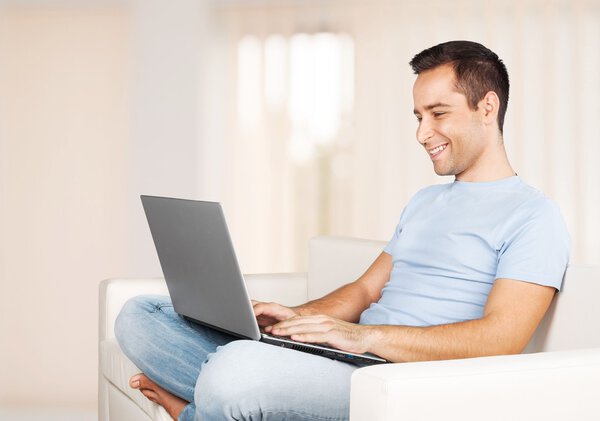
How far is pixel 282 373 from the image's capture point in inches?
68.1

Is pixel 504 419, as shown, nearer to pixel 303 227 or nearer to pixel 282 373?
pixel 282 373

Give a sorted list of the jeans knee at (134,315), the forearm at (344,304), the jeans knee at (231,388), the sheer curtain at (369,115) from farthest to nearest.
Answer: the sheer curtain at (369,115), the forearm at (344,304), the jeans knee at (134,315), the jeans knee at (231,388)

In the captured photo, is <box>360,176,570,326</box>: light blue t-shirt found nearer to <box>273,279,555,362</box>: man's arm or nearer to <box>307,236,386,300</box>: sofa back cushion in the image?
<box>273,279,555,362</box>: man's arm

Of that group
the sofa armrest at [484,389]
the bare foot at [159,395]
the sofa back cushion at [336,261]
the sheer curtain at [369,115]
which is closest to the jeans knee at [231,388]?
the sofa armrest at [484,389]

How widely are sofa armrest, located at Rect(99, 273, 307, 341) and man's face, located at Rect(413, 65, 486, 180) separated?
918 millimetres

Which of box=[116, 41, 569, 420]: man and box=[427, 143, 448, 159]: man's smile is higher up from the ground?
box=[427, 143, 448, 159]: man's smile

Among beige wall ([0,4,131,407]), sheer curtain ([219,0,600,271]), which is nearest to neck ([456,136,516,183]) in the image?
sheer curtain ([219,0,600,271])

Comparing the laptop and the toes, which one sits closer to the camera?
the laptop

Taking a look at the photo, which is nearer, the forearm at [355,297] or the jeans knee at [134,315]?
the jeans knee at [134,315]

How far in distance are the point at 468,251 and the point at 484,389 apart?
707mm

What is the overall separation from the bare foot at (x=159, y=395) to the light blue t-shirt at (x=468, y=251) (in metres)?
0.51

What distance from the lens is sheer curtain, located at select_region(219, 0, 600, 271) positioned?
491cm

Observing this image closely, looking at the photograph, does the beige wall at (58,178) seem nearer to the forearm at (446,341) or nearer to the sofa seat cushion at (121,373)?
the sofa seat cushion at (121,373)

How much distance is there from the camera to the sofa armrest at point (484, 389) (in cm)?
143
